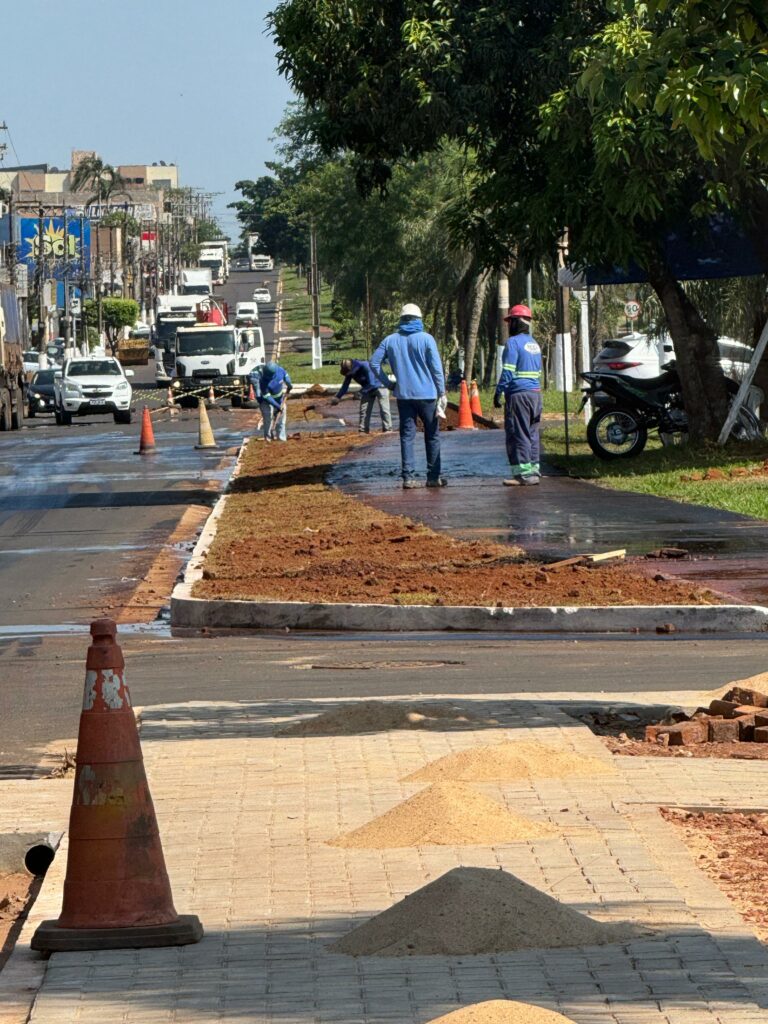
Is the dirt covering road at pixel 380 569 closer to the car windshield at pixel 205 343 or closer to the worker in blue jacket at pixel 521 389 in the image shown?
the worker in blue jacket at pixel 521 389

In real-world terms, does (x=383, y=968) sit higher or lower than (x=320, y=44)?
lower

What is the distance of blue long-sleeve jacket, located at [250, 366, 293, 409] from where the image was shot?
1387 inches

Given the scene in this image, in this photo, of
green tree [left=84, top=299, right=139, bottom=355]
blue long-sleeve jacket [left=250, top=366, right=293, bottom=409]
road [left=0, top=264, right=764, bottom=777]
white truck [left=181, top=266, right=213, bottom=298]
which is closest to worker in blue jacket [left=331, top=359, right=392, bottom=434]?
blue long-sleeve jacket [left=250, top=366, right=293, bottom=409]

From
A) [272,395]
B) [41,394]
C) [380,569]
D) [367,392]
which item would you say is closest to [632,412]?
[272,395]

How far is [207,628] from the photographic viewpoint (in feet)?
45.1

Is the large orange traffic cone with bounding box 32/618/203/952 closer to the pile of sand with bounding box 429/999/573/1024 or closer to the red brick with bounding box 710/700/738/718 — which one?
the pile of sand with bounding box 429/999/573/1024

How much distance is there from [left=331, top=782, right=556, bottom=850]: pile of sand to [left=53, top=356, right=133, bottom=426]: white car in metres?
45.4

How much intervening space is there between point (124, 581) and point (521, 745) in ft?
30.8

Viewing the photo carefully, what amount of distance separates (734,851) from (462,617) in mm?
6821

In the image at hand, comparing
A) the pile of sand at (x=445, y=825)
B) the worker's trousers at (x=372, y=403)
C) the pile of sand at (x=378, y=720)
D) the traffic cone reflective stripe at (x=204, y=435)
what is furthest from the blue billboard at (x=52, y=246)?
the pile of sand at (x=445, y=825)

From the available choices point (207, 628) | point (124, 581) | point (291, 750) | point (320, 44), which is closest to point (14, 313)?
point (320, 44)

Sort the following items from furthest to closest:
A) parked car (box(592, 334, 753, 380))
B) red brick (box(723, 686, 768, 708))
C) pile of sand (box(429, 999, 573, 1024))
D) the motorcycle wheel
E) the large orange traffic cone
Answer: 1. parked car (box(592, 334, 753, 380))
2. the motorcycle wheel
3. red brick (box(723, 686, 768, 708))
4. the large orange traffic cone
5. pile of sand (box(429, 999, 573, 1024))

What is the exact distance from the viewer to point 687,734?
874 centimetres

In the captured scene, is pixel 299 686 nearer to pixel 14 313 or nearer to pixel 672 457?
pixel 672 457
